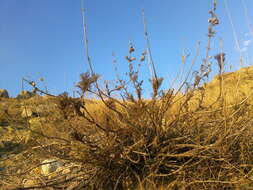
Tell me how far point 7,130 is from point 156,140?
4.18 meters

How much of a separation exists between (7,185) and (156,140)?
3.81 ft

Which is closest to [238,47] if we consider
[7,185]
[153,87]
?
[153,87]

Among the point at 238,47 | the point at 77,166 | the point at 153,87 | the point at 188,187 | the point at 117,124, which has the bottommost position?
the point at 188,187

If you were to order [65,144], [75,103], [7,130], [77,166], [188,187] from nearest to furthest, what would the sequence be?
[75,103], [188,187], [65,144], [77,166], [7,130]

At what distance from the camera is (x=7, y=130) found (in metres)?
4.52

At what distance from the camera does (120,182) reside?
143 centimetres

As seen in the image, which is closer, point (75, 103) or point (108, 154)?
point (75, 103)

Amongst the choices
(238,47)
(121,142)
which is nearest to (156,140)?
(121,142)

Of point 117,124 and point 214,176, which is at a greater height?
point 117,124

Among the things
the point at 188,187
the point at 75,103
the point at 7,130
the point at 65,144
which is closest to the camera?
the point at 75,103

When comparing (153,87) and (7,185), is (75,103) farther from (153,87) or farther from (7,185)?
(7,185)

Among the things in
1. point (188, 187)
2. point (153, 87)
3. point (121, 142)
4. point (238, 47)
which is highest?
point (238, 47)

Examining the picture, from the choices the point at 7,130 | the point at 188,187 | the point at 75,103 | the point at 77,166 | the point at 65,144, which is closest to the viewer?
the point at 75,103

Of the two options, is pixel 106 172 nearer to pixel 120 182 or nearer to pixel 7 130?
pixel 120 182
